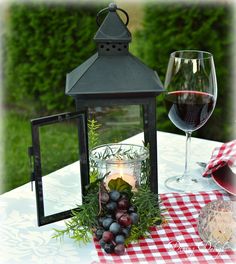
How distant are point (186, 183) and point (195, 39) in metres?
1.79

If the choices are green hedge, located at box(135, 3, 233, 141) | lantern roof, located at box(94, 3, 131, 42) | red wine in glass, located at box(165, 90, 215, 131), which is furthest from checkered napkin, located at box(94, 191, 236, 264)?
green hedge, located at box(135, 3, 233, 141)

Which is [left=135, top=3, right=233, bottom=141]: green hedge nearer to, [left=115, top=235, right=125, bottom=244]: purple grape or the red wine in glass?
the red wine in glass

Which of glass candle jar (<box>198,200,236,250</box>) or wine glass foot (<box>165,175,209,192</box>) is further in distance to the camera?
wine glass foot (<box>165,175,209,192</box>)

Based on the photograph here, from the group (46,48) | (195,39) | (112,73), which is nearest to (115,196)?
(112,73)

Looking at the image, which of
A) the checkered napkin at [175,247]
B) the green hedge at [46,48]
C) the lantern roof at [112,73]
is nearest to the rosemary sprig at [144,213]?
the checkered napkin at [175,247]

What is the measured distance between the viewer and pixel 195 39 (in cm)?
322

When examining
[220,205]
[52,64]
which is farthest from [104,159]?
[52,64]

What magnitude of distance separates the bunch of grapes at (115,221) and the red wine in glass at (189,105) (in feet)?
1.01

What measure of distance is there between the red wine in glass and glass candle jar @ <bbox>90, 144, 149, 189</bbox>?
160 mm

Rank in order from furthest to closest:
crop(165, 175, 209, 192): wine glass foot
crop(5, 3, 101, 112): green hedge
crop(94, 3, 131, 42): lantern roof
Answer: crop(5, 3, 101, 112): green hedge < crop(165, 175, 209, 192): wine glass foot < crop(94, 3, 131, 42): lantern roof

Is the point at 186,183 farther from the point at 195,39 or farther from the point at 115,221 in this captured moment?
the point at 195,39

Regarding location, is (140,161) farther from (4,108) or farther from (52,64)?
(4,108)

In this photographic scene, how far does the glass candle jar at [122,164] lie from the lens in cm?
132

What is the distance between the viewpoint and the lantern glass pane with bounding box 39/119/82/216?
4.18 feet
